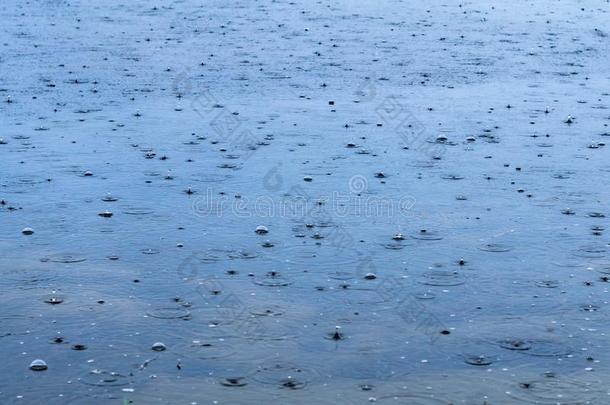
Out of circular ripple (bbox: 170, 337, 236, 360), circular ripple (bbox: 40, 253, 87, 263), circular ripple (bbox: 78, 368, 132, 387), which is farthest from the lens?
circular ripple (bbox: 40, 253, 87, 263)

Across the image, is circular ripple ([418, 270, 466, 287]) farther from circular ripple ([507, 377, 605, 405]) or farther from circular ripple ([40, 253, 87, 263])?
circular ripple ([40, 253, 87, 263])

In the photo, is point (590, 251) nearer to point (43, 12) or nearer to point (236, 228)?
point (236, 228)

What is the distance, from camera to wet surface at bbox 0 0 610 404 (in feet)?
29.9

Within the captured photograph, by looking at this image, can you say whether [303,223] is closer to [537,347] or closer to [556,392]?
[537,347]

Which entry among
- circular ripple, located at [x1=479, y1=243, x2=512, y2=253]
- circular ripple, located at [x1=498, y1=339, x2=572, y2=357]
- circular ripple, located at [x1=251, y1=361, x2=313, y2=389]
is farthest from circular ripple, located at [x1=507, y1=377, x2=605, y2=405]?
circular ripple, located at [x1=479, y1=243, x2=512, y2=253]

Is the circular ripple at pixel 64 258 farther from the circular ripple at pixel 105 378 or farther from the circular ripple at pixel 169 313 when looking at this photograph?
the circular ripple at pixel 105 378

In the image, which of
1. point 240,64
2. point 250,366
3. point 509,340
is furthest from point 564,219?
point 240,64

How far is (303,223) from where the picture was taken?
1288cm

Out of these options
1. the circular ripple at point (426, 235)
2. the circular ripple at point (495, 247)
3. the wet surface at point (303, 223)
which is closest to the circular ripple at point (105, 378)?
the wet surface at point (303, 223)

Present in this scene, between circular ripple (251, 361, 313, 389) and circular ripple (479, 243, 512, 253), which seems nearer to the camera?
Answer: circular ripple (251, 361, 313, 389)

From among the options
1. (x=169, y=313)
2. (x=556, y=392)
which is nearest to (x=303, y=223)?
(x=169, y=313)

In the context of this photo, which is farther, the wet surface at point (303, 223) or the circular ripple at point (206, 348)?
the circular ripple at point (206, 348)

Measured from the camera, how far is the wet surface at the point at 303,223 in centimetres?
912

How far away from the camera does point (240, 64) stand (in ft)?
73.1
